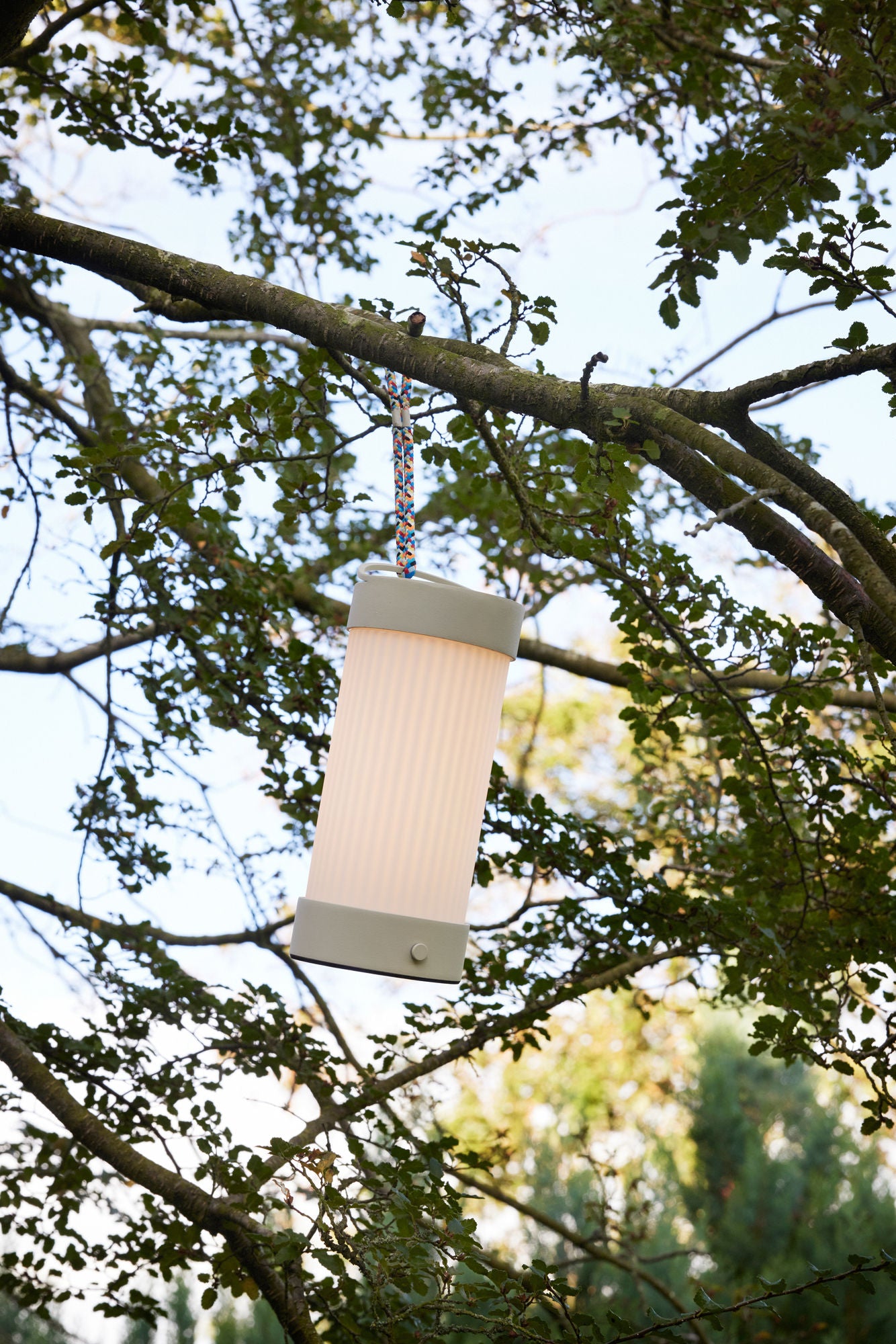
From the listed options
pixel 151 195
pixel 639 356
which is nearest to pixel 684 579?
pixel 639 356

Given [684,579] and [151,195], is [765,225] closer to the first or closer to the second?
[684,579]

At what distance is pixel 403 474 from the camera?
→ 1.22m

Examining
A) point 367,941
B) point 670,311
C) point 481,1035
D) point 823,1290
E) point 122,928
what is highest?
point 670,311

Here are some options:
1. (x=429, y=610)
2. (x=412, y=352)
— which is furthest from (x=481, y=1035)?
(x=412, y=352)

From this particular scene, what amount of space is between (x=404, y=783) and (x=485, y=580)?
1727 mm

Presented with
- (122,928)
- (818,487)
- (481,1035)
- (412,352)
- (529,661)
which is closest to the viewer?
(818,487)

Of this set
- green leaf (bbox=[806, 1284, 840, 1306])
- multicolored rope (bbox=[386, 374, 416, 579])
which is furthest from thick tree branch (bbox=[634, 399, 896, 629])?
green leaf (bbox=[806, 1284, 840, 1306])

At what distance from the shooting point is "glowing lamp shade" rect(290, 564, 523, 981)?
1107mm

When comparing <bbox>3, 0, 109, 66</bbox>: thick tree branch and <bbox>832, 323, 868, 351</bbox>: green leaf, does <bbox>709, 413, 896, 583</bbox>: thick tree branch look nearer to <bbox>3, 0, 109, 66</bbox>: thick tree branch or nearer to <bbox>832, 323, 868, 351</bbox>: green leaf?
<bbox>832, 323, 868, 351</bbox>: green leaf

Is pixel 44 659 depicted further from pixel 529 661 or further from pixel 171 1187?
pixel 171 1187

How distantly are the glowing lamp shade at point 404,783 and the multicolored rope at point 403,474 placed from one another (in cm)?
5

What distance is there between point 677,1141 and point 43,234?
5481 millimetres

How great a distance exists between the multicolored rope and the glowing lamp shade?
51 millimetres

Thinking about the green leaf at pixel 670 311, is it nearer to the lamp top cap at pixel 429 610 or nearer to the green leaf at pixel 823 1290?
the lamp top cap at pixel 429 610
